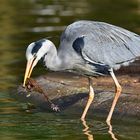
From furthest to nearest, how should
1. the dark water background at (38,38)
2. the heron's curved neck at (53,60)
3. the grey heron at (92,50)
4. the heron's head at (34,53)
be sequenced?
the grey heron at (92,50), the heron's curved neck at (53,60), the dark water background at (38,38), the heron's head at (34,53)

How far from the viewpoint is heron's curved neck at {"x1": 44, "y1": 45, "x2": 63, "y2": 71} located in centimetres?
1181

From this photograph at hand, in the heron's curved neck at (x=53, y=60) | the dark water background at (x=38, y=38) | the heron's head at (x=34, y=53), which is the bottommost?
the dark water background at (x=38, y=38)

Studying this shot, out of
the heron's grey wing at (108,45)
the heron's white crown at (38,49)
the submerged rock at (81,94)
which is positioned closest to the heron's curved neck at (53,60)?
the heron's white crown at (38,49)

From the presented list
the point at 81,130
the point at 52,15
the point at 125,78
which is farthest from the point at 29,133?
the point at 52,15

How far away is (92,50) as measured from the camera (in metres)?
12.1

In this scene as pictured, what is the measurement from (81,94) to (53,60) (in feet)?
7.14

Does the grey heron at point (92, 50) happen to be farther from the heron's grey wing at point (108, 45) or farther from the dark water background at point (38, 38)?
the dark water background at point (38, 38)

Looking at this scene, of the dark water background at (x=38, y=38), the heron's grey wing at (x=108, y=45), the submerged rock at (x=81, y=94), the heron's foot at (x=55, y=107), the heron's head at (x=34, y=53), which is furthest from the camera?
the heron's foot at (x=55, y=107)

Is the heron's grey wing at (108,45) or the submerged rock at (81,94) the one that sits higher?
the heron's grey wing at (108,45)

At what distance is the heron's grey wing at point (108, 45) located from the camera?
1212cm

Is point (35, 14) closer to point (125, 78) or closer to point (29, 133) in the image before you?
point (125, 78)

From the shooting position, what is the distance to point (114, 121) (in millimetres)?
→ 12312

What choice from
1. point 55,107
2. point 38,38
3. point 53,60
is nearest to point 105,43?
point 53,60

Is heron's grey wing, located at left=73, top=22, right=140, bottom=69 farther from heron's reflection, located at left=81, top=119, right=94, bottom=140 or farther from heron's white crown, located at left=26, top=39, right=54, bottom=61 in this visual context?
heron's reflection, located at left=81, top=119, right=94, bottom=140
